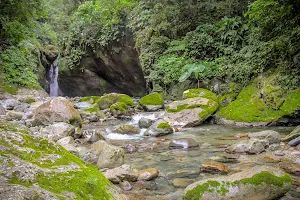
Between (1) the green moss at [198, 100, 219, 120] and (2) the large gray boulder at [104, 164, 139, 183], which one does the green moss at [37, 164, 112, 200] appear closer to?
(2) the large gray boulder at [104, 164, 139, 183]

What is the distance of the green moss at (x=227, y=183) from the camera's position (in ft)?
9.14

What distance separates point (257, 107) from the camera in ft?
26.5

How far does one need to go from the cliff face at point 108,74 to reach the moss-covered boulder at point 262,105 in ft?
33.4

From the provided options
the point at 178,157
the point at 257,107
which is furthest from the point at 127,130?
the point at 257,107

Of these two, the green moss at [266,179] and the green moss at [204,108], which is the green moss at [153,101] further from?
the green moss at [266,179]

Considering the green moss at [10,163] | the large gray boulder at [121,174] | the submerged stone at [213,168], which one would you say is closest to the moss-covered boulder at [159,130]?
the submerged stone at [213,168]

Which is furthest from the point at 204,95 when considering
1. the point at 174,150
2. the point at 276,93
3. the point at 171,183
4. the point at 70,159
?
the point at 70,159

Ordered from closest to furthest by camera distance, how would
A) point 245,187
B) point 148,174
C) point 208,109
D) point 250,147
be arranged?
point 245,187
point 148,174
point 250,147
point 208,109

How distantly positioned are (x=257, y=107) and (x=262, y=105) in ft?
0.59

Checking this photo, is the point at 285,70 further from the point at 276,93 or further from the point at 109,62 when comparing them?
the point at 109,62

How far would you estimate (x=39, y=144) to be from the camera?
232cm

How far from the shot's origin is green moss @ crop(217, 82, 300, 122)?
7492mm

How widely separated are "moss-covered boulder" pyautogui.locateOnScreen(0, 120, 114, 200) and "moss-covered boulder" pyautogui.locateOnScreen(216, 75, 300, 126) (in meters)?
6.57

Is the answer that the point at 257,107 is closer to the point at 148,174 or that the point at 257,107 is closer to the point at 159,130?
the point at 159,130
